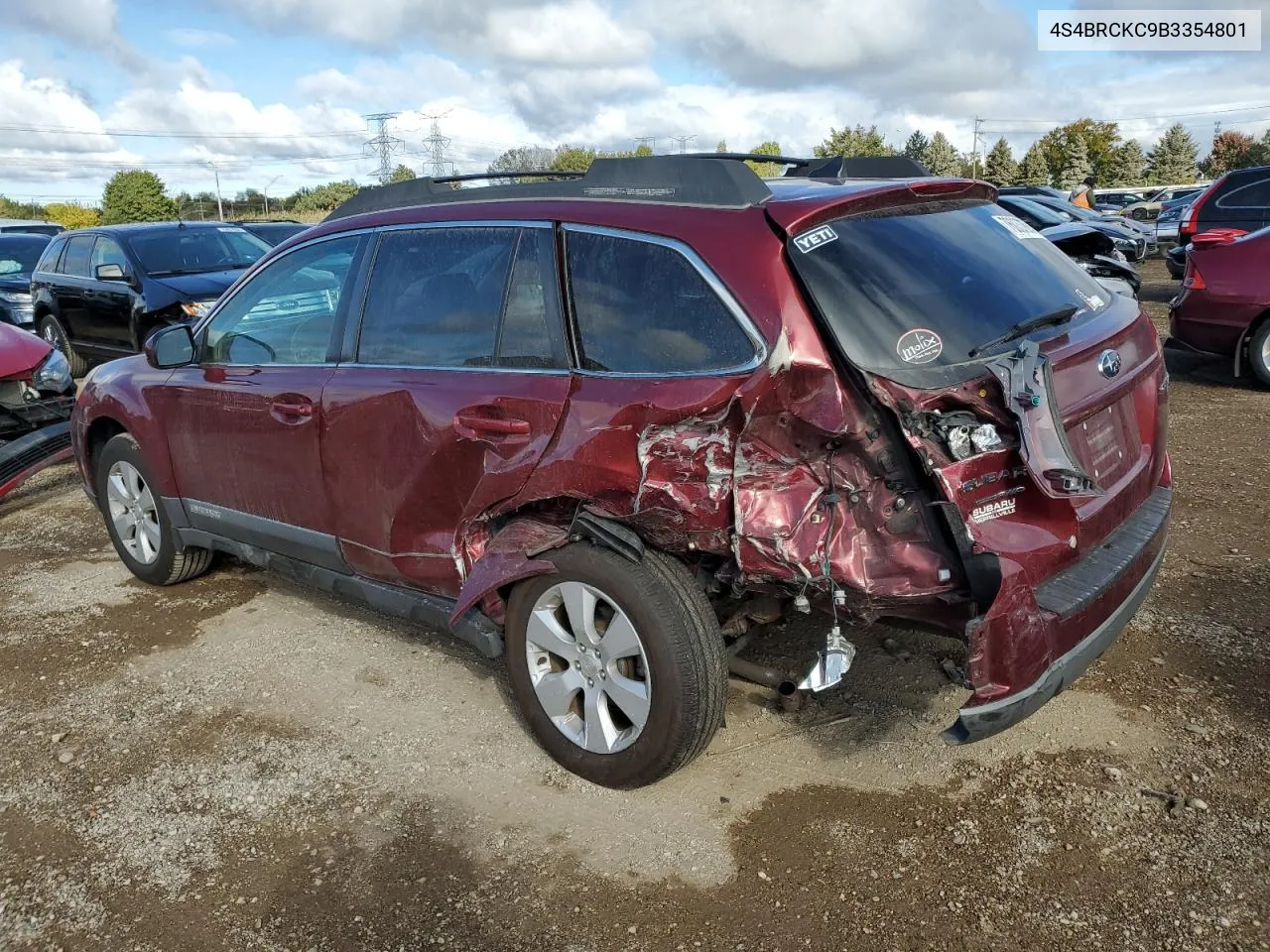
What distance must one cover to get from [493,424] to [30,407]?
5.07 m

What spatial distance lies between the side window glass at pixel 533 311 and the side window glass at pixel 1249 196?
11.6 m

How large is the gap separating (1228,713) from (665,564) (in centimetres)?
201

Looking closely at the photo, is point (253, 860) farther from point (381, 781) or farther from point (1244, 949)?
point (1244, 949)

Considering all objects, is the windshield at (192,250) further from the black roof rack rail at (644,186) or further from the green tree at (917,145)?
the green tree at (917,145)

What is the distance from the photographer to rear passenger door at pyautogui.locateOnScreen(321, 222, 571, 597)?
323 centimetres

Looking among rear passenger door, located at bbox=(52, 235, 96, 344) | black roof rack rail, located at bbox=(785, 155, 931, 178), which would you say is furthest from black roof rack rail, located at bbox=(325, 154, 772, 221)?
rear passenger door, located at bbox=(52, 235, 96, 344)

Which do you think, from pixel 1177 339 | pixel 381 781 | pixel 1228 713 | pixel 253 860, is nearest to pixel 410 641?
pixel 381 781

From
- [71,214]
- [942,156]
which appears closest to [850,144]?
[942,156]

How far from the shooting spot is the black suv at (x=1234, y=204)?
38.7 ft

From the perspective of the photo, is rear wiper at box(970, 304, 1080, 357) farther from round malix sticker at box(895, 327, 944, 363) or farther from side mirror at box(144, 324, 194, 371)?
side mirror at box(144, 324, 194, 371)

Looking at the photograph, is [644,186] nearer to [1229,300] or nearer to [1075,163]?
[1229,300]

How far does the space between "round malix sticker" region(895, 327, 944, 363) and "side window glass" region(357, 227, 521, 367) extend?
4.42 ft

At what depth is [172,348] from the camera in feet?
14.7

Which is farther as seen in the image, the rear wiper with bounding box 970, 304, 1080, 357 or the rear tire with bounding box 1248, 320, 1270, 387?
the rear tire with bounding box 1248, 320, 1270, 387
